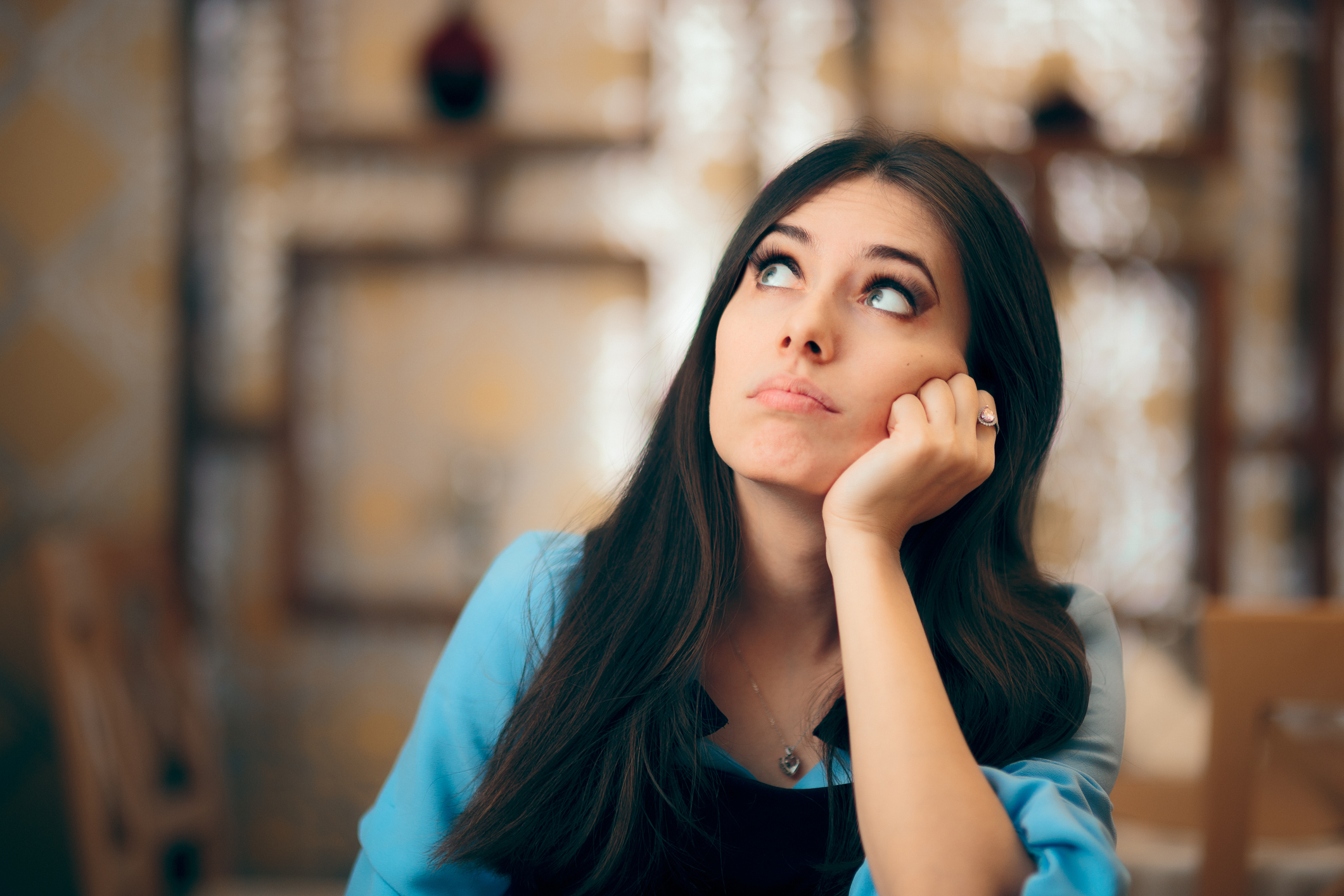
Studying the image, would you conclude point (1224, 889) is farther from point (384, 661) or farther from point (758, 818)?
point (384, 661)

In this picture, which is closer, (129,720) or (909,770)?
(909,770)

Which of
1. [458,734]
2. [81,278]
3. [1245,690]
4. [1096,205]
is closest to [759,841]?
[458,734]

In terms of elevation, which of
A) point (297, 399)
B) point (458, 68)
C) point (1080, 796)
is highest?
point (458, 68)

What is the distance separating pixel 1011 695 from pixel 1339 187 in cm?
237

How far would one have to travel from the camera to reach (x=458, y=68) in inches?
88.7

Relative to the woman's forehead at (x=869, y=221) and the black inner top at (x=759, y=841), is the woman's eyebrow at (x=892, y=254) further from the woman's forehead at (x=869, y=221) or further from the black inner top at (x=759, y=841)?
the black inner top at (x=759, y=841)

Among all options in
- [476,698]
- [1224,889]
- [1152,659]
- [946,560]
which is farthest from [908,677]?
[1152,659]

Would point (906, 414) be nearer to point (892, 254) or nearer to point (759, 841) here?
point (892, 254)

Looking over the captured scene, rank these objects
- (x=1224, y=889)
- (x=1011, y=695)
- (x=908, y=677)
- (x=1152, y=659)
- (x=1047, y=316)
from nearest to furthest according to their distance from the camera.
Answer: (x=908, y=677) → (x=1011, y=695) → (x=1047, y=316) → (x=1224, y=889) → (x=1152, y=659)

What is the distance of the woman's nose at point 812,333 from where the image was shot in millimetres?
905

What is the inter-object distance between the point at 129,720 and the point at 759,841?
149cm

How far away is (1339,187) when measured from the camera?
7.98ft

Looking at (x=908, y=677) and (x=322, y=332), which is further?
(x=322, y=332)

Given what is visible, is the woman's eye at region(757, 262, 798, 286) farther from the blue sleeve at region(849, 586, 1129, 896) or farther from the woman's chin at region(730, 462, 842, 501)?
the blue sleeve at region(849, 586, 1129, 896)
